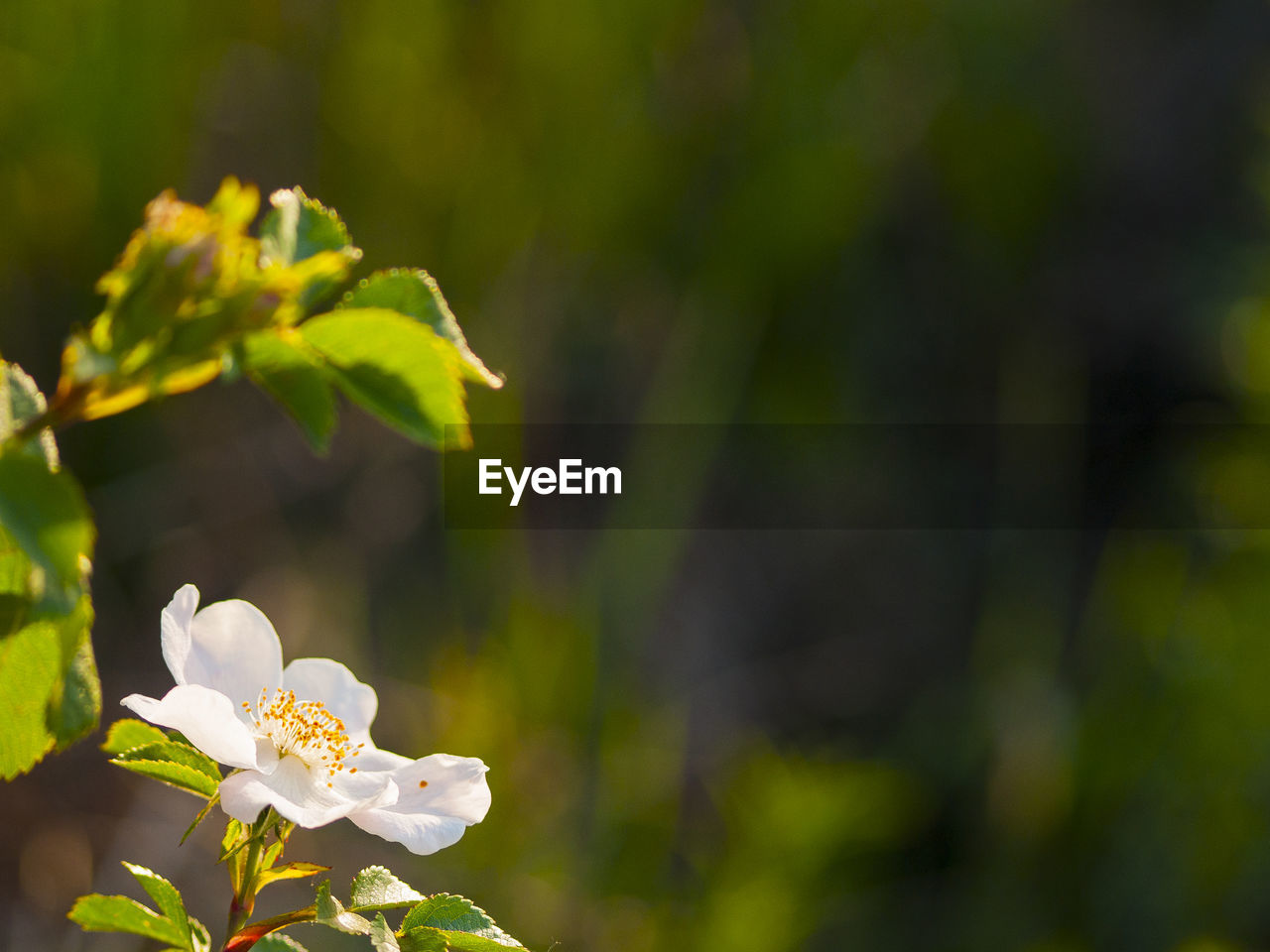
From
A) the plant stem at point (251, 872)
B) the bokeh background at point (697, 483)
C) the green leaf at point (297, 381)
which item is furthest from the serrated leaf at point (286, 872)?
the bokeh background at point (697, 483)

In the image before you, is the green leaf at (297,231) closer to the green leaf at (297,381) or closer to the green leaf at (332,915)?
the green leaf at (297,381)

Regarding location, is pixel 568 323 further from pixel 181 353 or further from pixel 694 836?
pixel 181 353

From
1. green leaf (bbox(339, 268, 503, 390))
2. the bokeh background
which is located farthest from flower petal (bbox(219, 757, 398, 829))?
the bokeh background

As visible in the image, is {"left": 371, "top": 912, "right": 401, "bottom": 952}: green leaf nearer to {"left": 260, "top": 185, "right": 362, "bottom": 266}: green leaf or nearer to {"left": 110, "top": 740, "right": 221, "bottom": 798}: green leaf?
{"left": 110, "top": 740, "right": 221, "bottom": 798}: green leaf

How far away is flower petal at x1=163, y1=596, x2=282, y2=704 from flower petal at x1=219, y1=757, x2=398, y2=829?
0.02 meters

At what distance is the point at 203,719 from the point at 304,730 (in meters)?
0.08

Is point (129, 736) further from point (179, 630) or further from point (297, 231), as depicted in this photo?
point (297, 231)

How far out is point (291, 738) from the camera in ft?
1.05

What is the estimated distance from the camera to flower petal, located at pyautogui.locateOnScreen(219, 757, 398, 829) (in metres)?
0.24

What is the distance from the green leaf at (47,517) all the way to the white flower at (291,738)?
0.17 feet

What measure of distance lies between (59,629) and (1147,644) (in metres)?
1.32

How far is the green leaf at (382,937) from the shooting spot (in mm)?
242

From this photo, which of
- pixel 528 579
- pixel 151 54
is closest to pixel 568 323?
pixel 528 579

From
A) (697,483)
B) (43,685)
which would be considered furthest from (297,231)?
(697,483)
